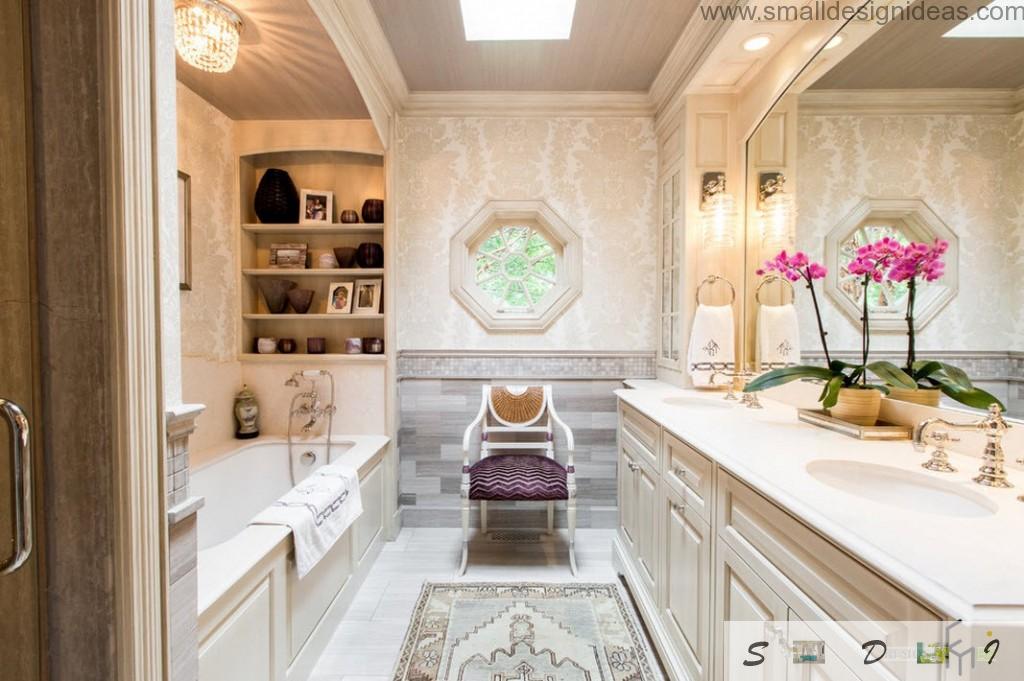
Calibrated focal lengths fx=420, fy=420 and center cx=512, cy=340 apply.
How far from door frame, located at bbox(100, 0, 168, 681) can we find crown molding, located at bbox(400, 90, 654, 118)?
6.93ft

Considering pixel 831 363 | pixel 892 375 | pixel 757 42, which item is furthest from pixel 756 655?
pixel 757 42

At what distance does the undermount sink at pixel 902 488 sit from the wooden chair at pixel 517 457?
1.26 metres

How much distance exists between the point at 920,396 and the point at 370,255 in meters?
2.63

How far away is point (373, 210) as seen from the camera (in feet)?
8.57

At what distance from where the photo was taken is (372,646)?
1.74 metres

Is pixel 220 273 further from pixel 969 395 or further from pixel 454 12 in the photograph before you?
pixel 969 395

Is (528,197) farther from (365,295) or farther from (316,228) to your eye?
(316,228)

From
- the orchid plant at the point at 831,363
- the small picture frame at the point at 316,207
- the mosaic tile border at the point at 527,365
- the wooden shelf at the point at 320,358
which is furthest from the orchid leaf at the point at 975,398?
the small picture frame at the point at 316,207

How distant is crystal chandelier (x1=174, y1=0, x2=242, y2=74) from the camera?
5.14 feet

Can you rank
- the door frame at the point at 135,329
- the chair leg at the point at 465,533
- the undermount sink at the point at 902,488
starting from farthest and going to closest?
the chair leg at the point at 465,533
the undermount sink at the point at 902,488
the door frame at the point at 135,329

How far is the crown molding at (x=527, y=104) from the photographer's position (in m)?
2.65

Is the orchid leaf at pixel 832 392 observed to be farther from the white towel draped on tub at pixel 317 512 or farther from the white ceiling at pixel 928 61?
the white towel draped on tub at pixel 317 512

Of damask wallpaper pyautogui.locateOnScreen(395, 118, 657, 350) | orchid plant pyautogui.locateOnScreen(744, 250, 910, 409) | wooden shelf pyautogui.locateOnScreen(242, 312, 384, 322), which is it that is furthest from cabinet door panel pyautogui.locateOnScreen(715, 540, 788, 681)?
wooden shelf pyautogui.locateOnScreen(242, 312, 384, 322)

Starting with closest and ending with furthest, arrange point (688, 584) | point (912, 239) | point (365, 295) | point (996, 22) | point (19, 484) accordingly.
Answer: point (19, 484) < point (996, 22) < point (912, 239) < point (688, 584) < point (365, 295)
